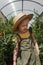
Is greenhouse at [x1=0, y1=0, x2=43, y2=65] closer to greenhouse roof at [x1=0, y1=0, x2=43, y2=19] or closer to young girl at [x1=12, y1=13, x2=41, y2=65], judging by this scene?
greenhouse roof at [x1=0, y1=0, x2=43, y2=19]

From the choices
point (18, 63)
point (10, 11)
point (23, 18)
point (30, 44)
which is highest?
point (10, 11)

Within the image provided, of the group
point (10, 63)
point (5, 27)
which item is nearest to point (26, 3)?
point (5, 27)

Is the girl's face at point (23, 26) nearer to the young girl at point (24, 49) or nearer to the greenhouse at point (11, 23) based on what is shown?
the young girl at point (24, 49)

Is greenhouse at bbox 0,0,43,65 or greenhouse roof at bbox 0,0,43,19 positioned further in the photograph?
greenhouse roof at bbox 0,0,43,19

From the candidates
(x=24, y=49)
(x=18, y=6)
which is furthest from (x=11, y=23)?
(x=18, y=6)

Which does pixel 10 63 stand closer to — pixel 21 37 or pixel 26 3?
pixel 21 37

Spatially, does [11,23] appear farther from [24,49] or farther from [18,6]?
[18,6]

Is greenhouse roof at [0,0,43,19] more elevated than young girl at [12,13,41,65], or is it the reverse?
greenhouse roof at [0,0,43,19]

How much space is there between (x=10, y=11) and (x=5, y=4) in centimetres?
21

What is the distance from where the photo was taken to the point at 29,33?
11.1ft

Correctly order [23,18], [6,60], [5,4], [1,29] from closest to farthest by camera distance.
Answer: [23,18]
[6,60]
[1,29]
[5,4]

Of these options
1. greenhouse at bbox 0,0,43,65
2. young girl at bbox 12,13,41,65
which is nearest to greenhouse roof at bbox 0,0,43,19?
greenhouse at bbox 0,0,43,65

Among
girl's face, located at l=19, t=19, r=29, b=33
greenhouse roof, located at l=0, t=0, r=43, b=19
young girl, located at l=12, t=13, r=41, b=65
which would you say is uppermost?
greenhouse roof, located at l=0, t=0, r=43, b=19

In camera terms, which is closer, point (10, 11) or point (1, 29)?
point (1, 29)
